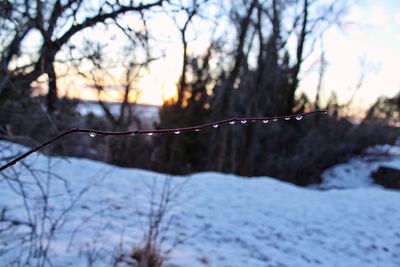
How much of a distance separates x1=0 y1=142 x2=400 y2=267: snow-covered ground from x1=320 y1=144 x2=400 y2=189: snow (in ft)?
26.5

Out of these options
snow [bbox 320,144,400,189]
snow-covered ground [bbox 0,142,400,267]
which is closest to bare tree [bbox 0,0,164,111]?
snow-covered ground [bbox 0,142,400,267]

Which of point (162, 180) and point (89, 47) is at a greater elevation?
point (89, 47)

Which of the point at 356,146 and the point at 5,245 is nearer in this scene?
the point at 5,245

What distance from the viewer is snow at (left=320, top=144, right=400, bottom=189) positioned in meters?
16.1

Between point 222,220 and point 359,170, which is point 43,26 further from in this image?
point 359,170

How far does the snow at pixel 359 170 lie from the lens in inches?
634

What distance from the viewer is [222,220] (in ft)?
20.1

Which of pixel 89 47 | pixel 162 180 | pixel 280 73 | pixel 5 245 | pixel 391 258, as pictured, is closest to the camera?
pixel 89 47

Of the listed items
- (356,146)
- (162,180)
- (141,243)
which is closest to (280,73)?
(356,146)

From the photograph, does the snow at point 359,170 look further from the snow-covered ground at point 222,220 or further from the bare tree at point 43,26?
the bare tree at point 43,26

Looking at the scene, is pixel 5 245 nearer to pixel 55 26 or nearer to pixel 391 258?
pixel 55 26

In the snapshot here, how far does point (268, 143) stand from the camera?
742 inches

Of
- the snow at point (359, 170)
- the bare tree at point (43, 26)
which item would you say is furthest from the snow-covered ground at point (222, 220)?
the snow at point (359, 170)

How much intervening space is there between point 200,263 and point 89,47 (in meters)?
2.38
